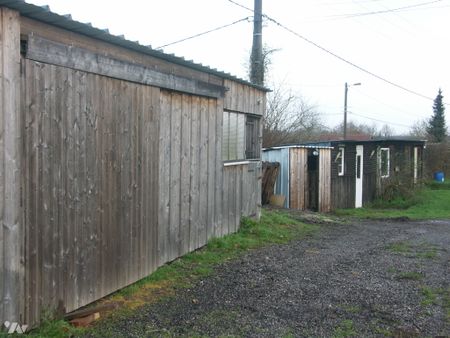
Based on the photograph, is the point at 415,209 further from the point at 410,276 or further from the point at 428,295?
the point at 428,295

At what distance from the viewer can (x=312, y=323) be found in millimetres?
4539

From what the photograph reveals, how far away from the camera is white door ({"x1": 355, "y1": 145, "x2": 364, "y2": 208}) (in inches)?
704

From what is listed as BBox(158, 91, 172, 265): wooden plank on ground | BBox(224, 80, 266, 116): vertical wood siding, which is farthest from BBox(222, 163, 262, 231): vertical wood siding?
BBox(158, 91, 172, 265): wooden plank on ground

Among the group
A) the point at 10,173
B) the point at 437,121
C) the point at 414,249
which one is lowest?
the point at 414,249

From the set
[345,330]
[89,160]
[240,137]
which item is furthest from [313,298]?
[240,137]

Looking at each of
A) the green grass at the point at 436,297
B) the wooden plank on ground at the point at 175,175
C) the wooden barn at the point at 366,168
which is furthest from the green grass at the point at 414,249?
the wooden barn at the point at 366,168

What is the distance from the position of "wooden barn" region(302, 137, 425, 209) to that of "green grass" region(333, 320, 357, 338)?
1205cm

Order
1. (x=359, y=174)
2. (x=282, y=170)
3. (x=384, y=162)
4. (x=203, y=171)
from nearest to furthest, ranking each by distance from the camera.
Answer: (x=203, y=171) < (x=282, y=170) < (x=359, y=174) < (x=384, y=162)

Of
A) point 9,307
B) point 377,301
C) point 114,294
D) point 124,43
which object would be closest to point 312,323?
point 377,301

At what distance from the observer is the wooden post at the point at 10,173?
3633 mm

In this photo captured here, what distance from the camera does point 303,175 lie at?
15.3 m

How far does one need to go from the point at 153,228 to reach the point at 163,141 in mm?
1220

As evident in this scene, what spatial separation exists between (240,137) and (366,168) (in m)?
10.7

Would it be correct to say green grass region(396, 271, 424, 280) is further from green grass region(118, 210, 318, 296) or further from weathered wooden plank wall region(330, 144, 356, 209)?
weathered wooden plank wall region(330, 144, 356, 209)
